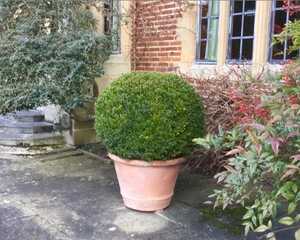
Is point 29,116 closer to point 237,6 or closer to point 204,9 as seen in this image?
point 204,9

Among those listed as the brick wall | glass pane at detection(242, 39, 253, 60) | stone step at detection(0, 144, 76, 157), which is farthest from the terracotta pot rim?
stone step at detection(0, 144, 76, 157)

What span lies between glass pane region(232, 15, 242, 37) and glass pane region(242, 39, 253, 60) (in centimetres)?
16

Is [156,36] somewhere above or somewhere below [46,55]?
above

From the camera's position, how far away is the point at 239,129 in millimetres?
2869

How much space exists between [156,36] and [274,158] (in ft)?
14.7

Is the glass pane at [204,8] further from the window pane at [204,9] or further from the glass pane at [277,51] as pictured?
the glass pane at [277,51]

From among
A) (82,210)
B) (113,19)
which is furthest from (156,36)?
(82,210)

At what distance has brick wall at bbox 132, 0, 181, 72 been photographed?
6188mm

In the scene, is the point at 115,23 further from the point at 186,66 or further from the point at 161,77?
the point at 161,77

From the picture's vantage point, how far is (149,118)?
3725mm

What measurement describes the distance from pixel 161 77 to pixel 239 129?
4.23ft

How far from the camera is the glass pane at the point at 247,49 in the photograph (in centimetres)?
530

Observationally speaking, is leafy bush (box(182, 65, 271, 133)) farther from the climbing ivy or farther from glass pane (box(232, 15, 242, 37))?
the climbing ivy

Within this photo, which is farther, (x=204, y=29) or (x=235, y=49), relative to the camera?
(x=204, y=29)
